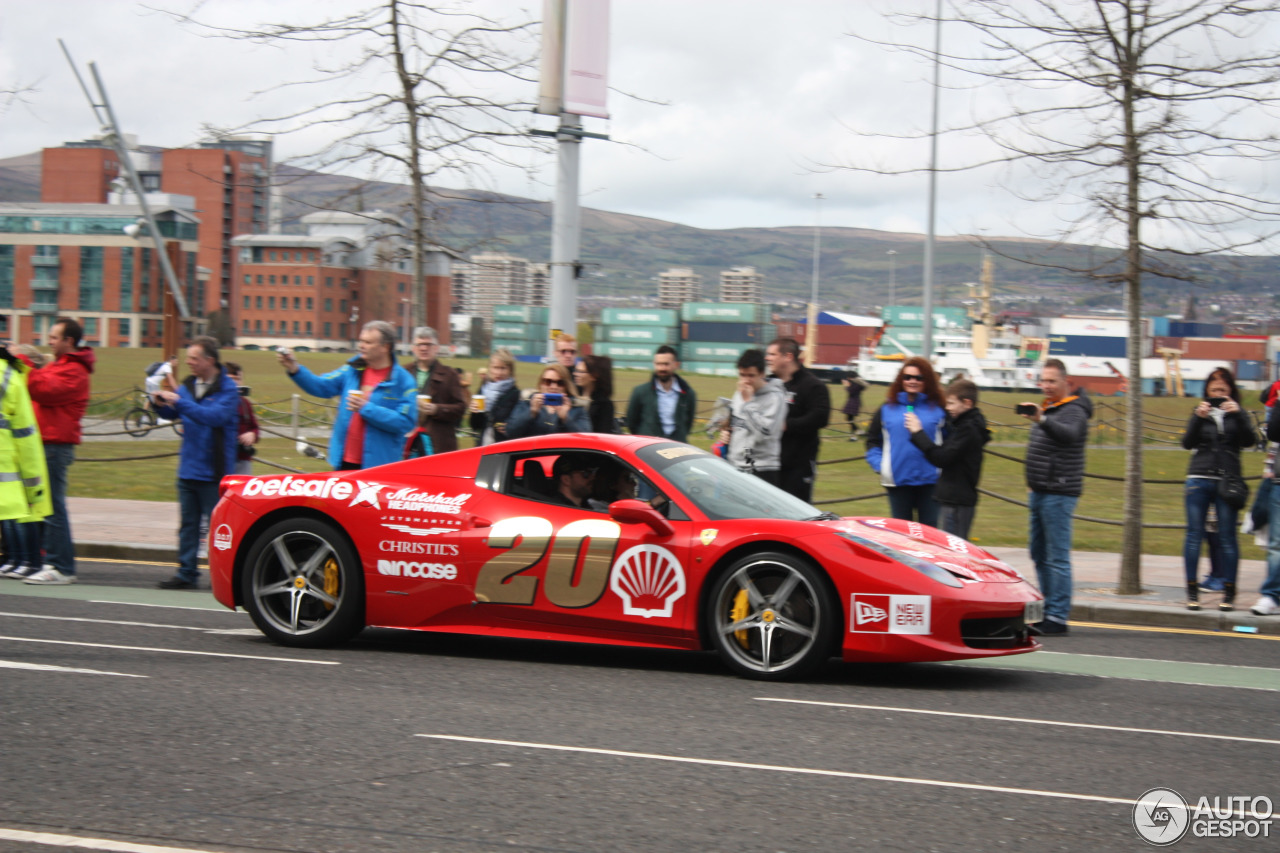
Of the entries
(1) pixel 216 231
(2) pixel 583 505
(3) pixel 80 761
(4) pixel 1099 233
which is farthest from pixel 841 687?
(1) pixel 216 231

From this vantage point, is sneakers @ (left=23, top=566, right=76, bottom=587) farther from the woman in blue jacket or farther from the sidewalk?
the woman in blue jacket

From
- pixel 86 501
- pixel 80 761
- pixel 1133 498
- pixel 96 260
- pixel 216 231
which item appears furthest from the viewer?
pixel 216 231

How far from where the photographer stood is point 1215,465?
9578mm

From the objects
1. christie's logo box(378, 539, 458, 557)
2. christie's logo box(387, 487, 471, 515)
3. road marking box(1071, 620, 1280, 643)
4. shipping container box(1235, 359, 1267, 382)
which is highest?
shipping container box(1235, 359, 1267, 382)

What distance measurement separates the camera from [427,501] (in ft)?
23.8

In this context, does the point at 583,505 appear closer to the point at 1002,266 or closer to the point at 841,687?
the point at 841,687

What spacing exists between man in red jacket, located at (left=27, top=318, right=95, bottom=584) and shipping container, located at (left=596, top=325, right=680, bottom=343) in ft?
562

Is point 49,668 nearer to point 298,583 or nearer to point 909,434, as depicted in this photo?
point 298,583

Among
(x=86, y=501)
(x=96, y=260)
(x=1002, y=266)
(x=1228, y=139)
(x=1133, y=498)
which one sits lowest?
(x=86, y=501)

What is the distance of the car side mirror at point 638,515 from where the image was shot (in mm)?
6594

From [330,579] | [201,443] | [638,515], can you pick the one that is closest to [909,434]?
[638,515]

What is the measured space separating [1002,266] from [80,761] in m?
10.3

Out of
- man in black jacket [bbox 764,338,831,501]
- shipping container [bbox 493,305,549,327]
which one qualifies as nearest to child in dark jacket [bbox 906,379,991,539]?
man in black jacket [bbox 764,338,831,501]

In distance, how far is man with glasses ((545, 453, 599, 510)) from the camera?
23.2 ft
